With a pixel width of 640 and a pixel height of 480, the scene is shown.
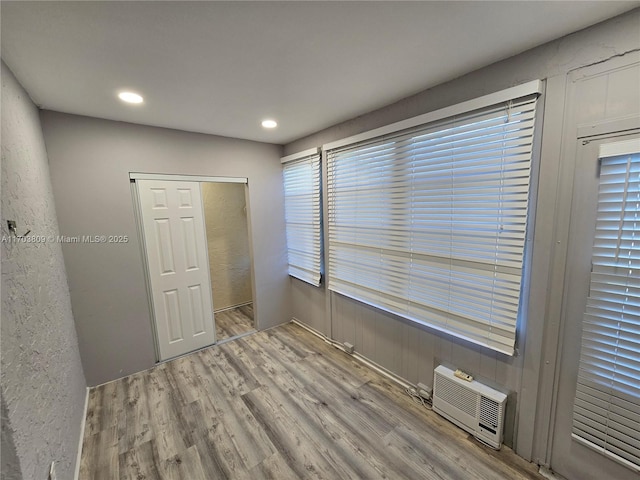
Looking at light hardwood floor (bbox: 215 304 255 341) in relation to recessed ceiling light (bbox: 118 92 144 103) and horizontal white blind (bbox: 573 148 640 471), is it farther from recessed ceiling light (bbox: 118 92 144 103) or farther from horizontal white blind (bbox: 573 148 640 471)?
horizontal white blind (bbox: 573 148 640 471)

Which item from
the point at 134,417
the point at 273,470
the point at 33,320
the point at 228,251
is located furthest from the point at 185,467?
the point at 228,251

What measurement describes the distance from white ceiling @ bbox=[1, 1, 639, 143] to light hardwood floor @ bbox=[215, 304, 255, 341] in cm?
260

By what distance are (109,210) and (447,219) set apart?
2800mm

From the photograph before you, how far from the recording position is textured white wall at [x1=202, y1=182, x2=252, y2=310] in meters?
3.85

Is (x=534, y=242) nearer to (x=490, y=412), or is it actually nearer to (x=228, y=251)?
(x=490, y=412)

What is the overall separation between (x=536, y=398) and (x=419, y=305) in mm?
816

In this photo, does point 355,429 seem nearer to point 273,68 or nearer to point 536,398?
point 536,398

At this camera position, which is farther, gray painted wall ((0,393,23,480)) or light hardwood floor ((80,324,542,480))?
light hardwood floor ((80,324,542,480))

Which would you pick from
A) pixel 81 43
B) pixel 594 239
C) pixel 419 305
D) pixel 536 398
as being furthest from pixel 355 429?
pixel 81 43

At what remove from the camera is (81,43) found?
1.24 meters

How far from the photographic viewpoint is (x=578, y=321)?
4.45ft

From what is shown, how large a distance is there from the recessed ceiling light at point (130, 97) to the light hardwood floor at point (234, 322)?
2568 mm

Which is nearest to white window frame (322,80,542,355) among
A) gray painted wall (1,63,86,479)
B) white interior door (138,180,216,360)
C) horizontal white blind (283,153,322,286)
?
horizontal white blind (283,153,322,286)

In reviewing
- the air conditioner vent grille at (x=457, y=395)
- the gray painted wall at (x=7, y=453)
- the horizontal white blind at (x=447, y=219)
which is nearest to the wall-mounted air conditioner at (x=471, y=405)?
the air conditioner vent grille at (x=457, y=395)
